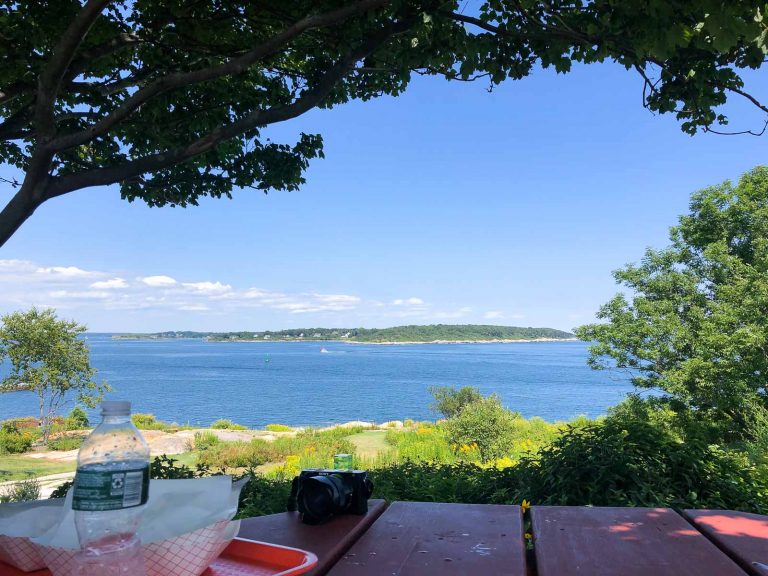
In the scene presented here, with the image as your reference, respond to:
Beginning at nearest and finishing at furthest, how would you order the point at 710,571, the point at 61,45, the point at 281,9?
1. the point at 710,571
2. the point at 61,45
3. the point at 281,9

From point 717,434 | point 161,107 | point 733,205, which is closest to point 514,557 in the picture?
point 161,107

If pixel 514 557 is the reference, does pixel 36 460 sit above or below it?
below

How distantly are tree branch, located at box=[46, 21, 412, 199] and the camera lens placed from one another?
82.7 inches

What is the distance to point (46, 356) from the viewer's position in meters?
15.8

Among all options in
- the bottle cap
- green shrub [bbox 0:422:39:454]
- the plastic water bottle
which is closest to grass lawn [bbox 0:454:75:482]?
green shrub [bbox 0:422:39:454]

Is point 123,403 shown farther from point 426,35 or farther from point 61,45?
point 426,35

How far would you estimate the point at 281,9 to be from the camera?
132 inches

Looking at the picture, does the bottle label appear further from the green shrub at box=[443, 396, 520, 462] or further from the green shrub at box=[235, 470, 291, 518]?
the green shrub at box=[443, 396, 520, 462]

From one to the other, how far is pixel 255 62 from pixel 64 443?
55.5ft

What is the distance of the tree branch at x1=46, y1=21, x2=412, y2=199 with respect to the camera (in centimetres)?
278

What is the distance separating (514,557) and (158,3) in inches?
150

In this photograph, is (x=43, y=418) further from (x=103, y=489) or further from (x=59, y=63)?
(x=103, y=489)

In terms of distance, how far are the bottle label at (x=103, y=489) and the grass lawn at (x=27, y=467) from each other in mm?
11785

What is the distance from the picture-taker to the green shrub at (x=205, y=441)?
14.5 m
